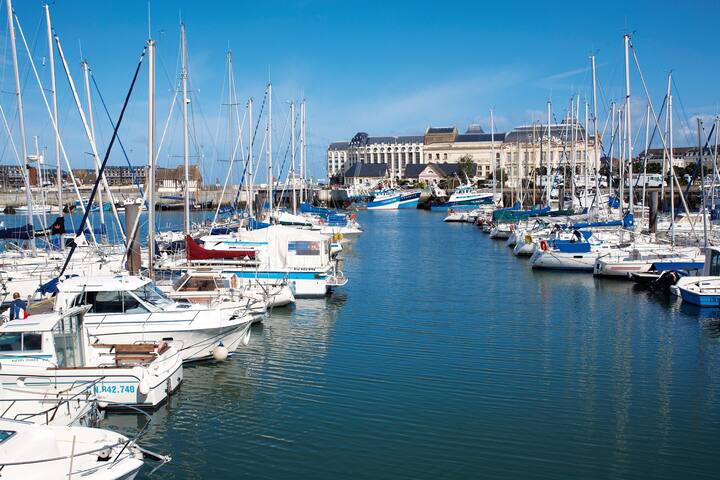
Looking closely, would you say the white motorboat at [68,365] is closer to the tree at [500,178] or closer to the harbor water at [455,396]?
the harbor water at [455,396]

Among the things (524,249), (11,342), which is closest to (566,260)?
(524,249)

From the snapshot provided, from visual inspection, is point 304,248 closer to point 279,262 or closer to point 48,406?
point 279,262

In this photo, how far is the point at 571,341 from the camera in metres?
25.8

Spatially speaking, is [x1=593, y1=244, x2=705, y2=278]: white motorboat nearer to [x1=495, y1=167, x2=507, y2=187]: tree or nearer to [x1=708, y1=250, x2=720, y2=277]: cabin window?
[x1=708, y1=250, x2=720, y2=277]: cabin window

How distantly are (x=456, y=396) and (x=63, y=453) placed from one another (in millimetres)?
10172

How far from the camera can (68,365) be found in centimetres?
1719

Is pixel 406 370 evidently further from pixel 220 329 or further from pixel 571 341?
pixel 571 341

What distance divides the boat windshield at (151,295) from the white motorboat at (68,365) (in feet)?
12.0

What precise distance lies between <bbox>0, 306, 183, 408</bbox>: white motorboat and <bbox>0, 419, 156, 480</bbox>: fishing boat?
143 inches

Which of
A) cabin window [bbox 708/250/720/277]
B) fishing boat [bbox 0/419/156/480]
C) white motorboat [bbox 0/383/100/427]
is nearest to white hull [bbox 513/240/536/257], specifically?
cabin window [bbox 708/250/720/277]

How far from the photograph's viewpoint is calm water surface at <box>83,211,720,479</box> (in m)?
15.1

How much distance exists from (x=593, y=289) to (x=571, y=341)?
41.9 feet

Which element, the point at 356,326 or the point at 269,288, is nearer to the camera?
the point at 356,326

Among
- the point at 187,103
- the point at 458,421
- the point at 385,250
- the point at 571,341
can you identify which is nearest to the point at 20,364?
the point at 458,421
